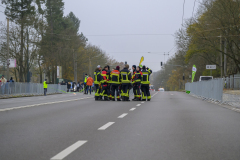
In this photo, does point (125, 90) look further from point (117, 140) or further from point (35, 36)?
point (35, 36)

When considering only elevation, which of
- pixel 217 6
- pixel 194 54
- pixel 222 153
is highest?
pixel 217 6

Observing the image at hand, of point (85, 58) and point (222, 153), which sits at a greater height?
point (85, 58)

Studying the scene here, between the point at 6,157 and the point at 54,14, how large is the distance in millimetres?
54237

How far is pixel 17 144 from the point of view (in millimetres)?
5938

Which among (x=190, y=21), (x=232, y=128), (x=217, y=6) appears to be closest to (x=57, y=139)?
(x=232, y=128)

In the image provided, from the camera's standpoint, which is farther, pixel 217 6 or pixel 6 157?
pixel 217 6

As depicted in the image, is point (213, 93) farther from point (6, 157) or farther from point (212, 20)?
→ point (212, 20)

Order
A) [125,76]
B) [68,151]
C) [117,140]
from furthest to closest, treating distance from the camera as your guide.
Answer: [125,76], [117,140], [68,151]

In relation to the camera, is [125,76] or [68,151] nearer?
[68,151]

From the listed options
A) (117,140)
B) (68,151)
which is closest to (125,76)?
(117,140)

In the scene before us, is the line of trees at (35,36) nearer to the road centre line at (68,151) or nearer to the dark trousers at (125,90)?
the dark trousers at (125,90)

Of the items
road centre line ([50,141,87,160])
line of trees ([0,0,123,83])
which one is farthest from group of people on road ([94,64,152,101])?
line of trees ([0,0,123,83])

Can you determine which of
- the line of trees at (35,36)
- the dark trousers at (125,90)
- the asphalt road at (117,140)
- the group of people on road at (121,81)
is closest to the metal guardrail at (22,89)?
the line of trees at (35,36)

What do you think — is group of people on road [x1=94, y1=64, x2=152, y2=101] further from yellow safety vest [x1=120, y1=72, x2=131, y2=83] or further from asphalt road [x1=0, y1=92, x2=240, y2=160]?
asphalt road [x1=0, y1=92, x2=240, y2=160]
